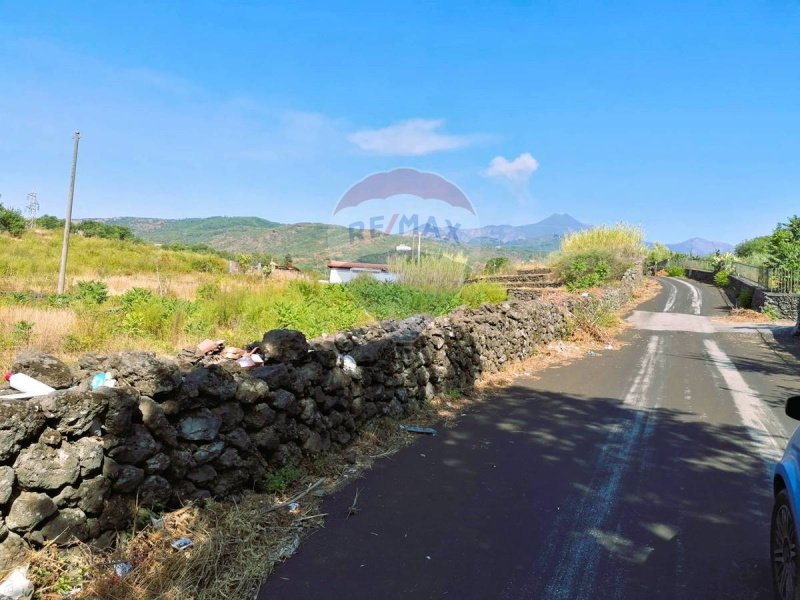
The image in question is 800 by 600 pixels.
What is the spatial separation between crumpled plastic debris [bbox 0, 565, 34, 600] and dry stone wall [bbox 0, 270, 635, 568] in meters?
0.11

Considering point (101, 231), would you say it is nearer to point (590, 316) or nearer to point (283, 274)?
point (283, 274)

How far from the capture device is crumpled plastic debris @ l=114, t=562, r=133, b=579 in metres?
3.09

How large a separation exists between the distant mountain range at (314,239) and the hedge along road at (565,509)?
13802 mm

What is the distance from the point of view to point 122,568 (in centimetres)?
313

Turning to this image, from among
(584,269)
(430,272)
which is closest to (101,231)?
(584,269)

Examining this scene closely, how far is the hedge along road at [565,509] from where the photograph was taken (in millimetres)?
3340

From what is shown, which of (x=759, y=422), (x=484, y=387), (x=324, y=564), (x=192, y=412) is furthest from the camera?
(x=484, y=387)

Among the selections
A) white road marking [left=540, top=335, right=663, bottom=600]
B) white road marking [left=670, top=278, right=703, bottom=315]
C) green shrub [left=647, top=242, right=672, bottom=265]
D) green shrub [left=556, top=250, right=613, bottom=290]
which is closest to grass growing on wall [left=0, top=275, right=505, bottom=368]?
white road marking [left=540, top=335, right=663, bottom=600]

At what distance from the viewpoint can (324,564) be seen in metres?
3.50

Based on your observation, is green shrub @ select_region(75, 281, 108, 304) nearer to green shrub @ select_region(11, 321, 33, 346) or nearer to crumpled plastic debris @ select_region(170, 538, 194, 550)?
green shrub @ select_region(11, 321, 33, 346)

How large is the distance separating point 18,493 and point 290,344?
253 centimetres

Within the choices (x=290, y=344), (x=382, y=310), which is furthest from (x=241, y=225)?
(x=290, y=344)

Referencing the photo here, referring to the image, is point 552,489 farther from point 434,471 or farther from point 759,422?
point 759,422

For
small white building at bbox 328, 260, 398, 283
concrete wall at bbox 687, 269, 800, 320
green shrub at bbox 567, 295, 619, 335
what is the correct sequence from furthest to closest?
concrete wall at bbox 687, 269, 800, 320 → small white building at bbox 328, 260, 398, 283 → green shrub at bbox 567, 295, 619, 335
